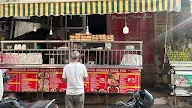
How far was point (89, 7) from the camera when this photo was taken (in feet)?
24.1

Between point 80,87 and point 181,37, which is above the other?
point 181,37

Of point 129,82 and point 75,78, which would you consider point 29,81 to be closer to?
point 75,78

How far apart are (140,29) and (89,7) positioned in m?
3.61

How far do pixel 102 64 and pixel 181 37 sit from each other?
10.6 feet

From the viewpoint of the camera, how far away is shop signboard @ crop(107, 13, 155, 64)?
10.4 m

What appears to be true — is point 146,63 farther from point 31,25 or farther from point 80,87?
point 80,87

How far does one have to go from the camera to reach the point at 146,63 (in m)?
10.5

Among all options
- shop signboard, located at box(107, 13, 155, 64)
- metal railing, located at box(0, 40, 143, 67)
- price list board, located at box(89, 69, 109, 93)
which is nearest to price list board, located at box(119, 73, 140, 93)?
metal railing, located at box(0, 40, 143, 67)

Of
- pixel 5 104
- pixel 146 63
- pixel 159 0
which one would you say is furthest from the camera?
pixel 146 63

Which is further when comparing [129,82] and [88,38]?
[88,38]

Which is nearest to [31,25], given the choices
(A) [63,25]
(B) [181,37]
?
(A) [63,25]

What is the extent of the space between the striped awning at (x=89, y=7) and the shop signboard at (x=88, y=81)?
→ 1639mm

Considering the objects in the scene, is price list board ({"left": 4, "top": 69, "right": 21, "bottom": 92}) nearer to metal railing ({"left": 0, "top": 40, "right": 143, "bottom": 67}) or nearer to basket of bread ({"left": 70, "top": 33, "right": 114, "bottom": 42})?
metal railing ({"left": 0, "top": 40, "right": 143, "bottom": 67})

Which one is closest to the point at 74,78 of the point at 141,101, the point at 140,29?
the point at 141,101
